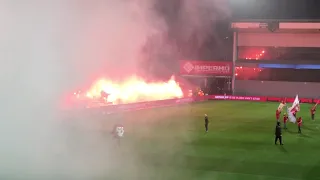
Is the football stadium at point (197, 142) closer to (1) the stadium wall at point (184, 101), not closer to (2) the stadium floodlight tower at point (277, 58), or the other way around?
(1) the stadium wall at point (184, 101)

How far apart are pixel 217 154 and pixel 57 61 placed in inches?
396

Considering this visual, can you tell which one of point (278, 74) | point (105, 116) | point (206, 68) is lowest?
point (105, 116)

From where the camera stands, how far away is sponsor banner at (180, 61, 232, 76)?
158 feet

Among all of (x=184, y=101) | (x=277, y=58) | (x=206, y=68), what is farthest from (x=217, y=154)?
(x=277, y=58)

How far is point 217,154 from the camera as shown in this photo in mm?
15516

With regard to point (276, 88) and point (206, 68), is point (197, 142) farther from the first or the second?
point (276, 88)

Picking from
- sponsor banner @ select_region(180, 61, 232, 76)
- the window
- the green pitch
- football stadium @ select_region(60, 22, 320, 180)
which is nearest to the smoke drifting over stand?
football stadium @ select_region(60, 22, 320, 180)

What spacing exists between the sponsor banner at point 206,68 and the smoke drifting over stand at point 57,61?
37.1 m

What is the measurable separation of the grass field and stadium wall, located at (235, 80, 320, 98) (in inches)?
1084

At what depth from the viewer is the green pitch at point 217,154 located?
12.2 meters

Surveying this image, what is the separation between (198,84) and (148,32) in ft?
133

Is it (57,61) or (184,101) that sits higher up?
(57,61)

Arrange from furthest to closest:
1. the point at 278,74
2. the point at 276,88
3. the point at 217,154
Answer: the point at 278,74 < the point at 276,88 < the point at 217,154

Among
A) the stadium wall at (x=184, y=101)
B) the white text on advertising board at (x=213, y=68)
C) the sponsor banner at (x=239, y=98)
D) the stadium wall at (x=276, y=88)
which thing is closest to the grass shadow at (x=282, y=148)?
the stadium wall at (x=184, y=101)
